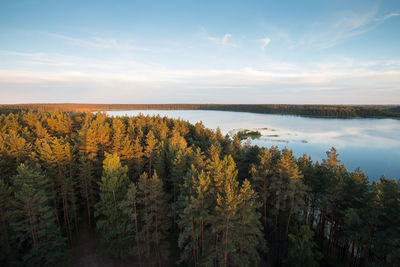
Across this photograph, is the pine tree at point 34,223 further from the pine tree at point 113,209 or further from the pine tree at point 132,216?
the pine tree at point 132,216

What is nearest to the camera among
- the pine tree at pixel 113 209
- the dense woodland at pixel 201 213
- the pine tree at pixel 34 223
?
the pine tree at pixel 34 223

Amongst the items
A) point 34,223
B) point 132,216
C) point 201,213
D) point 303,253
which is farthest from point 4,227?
point 303,253

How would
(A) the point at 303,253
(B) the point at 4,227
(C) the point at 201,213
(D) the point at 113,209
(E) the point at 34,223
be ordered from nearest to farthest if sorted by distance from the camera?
(C) the point at 201,213, (B) the point at 4,227, (E) the point at 34,223, (A) the point at 303,253, (D) the point at 113,209


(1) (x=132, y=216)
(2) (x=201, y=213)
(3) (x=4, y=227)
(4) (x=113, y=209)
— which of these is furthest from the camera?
(4) (x=113, y=209)

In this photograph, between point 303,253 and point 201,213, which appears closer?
point 201,213

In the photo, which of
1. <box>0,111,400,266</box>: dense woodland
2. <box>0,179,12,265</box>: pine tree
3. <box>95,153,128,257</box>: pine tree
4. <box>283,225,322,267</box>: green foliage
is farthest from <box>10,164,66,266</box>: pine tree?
<box>283,225,322,267</box>: green foliage

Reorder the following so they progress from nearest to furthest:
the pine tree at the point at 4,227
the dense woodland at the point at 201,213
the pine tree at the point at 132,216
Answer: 1. the dense woodland at the point at 201,213
2. the pine tree at the point at 4,227
3. the pine tree at the point at 132,216

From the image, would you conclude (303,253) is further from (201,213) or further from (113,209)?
(113,209)

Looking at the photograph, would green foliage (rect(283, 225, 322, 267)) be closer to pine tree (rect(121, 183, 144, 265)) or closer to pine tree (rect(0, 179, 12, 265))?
pine tree (rect(121, 183, 144, 265))

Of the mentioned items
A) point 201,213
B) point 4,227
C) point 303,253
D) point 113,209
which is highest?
point 201,213

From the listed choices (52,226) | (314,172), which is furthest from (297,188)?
(52,226)

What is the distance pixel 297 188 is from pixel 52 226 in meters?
21.4

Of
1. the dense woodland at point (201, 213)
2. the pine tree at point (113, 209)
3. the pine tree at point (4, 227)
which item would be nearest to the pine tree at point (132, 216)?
the dense woodland at point (201, 213)

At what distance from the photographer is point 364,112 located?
144750 millimetres
